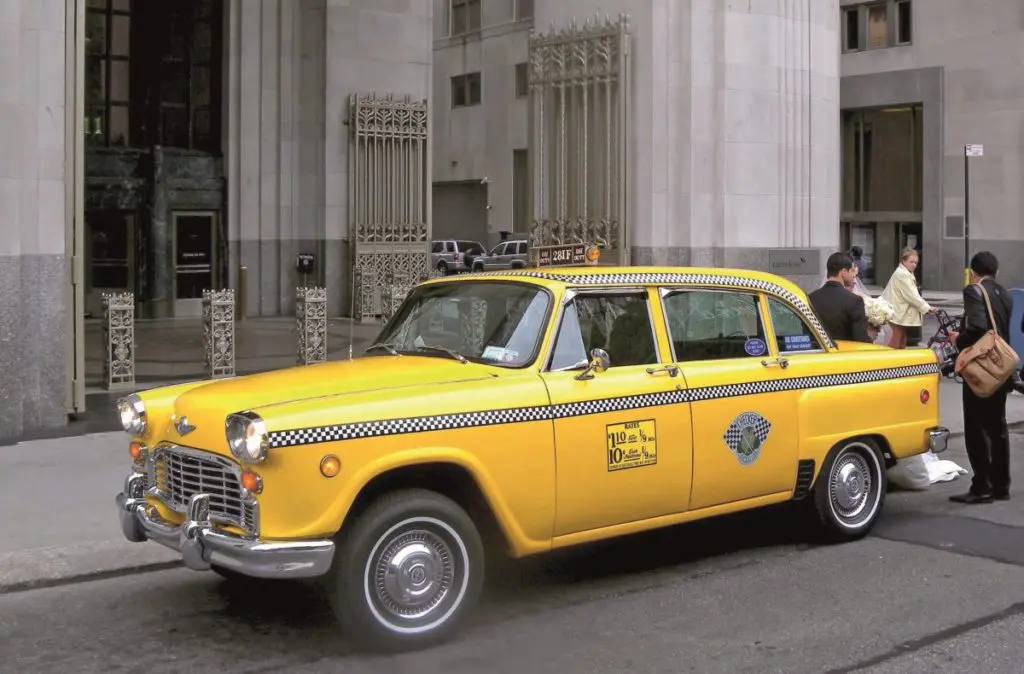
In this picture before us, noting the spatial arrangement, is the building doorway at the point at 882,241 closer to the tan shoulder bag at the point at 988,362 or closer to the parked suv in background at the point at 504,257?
the parked suv in background at the point at 504,257

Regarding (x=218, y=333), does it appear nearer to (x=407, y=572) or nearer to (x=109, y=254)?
(x=407, y=572)

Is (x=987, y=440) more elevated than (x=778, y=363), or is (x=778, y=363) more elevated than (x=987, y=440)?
(x=778, y=363)

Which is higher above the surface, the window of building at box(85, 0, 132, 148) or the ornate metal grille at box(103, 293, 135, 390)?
the window of building at box(85, 0, 132, 148)

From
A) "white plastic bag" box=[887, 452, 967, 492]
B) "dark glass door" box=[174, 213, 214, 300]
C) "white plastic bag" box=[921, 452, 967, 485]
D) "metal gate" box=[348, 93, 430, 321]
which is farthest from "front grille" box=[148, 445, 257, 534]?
"dark glass door" box=[174, 213, 214, 300]

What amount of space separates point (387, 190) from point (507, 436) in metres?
19.9

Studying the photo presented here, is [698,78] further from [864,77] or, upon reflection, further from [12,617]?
[864,77]

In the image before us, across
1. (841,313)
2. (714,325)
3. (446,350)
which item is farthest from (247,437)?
(841,313)

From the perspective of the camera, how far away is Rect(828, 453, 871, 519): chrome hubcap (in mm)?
7715

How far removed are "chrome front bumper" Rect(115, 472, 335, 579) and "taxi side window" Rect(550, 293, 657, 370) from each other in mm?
1683

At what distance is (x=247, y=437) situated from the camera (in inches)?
212

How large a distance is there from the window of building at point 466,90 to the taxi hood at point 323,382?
43.4 meters

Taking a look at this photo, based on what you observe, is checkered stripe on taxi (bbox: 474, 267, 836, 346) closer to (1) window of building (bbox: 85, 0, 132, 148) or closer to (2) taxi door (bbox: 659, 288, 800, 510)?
(2) taxi door (bbox: 659, 288, 800, 510)

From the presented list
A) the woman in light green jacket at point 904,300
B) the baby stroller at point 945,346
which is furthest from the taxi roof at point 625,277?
the baby stroller at point 945,346

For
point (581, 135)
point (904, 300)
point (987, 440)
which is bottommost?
point (987, 440)
